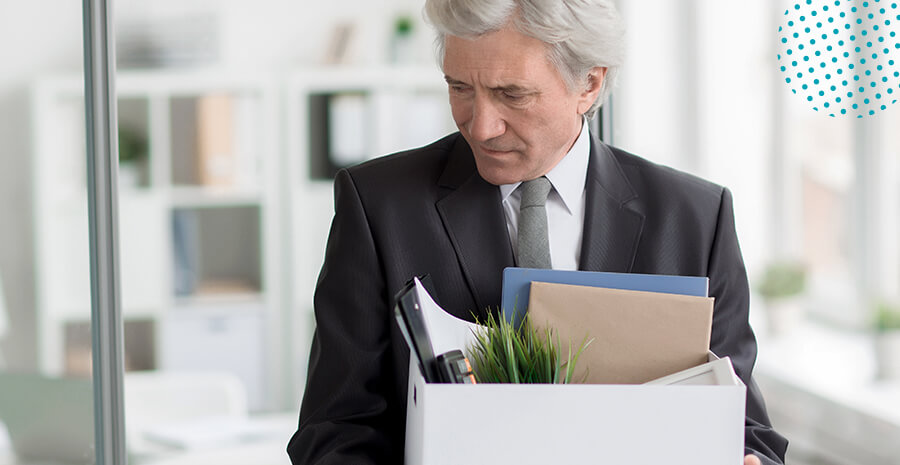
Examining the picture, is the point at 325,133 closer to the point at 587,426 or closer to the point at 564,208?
the point at 564,208

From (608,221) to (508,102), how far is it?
0.77 feet

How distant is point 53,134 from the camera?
144 inches

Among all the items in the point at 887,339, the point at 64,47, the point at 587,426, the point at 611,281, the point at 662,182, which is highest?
the point at 64,47

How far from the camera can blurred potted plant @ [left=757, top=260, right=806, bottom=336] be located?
3473 mm

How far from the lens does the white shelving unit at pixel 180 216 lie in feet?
12.0

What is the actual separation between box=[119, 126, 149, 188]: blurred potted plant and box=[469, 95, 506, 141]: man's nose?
2.97 metres

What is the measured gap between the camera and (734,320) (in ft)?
4.09

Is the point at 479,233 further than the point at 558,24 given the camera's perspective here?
Yes

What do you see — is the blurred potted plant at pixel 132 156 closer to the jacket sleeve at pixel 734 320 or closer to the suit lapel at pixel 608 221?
the suit lapel at pixel 608 221

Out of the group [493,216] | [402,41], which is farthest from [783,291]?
[493,216]

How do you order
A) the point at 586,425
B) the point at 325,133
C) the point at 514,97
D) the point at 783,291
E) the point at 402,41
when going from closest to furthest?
the point at 586,425, the point at 514,97, the point at 783,291, the point at 325,133, the point at 402,41

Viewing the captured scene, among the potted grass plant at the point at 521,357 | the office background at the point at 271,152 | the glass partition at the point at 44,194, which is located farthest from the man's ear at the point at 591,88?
the glass partition at the point at 44,194

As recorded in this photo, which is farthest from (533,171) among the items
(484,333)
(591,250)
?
(484,333)

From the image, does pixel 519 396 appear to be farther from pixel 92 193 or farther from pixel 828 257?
pixel 828 257
